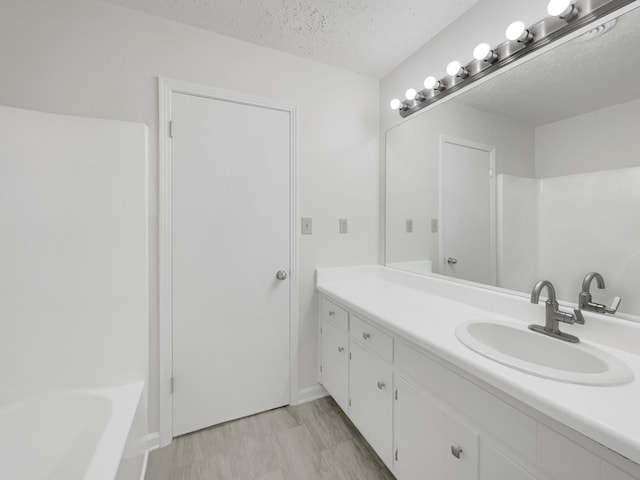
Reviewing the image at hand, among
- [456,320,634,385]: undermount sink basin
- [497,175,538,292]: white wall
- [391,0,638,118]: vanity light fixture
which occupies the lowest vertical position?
[456,320,634,385]: undermount sink basin

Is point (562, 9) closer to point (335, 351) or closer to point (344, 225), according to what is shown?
point (344, 225)

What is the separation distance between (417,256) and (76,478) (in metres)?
1.87

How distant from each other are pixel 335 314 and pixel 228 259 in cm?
74

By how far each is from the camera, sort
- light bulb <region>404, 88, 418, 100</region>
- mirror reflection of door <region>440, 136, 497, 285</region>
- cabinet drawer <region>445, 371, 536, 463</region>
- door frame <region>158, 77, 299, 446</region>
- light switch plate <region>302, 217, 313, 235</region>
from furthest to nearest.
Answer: light switch plate <region>302, 217, 313, 235</region>
light bulb <region>404, 88, 418, 100</region>
door frame <region>158, 77, 299, 446</region>
mirror reflection of door <region>440, 136, 497, 285</region>
cabinet drawer <region>445, 371, 536, 463</region>

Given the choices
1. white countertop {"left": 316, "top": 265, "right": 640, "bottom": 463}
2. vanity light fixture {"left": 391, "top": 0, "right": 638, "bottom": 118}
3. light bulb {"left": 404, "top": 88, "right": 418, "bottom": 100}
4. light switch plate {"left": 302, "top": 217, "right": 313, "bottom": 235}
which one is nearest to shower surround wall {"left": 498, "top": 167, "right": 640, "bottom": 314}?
white countertop {"left": 316, "top": 265, "right": 640, "bottom": 463}

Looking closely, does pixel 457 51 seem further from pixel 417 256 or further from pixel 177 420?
pixel 177 420

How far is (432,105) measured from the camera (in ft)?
5.56

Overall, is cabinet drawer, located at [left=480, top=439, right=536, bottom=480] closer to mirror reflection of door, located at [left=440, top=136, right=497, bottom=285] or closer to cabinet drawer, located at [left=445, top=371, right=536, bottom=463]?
cabinet drawer, located at [left=445, top=371, right=536, bottom=463]

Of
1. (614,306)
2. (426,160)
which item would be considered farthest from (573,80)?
(614,306)

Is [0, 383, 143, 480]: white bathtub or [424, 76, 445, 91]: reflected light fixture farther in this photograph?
[424, 76, 445, 91]: reflected light fixture

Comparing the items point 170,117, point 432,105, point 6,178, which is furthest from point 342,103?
point 6,178

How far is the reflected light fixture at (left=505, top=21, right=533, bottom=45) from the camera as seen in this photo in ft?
3.78

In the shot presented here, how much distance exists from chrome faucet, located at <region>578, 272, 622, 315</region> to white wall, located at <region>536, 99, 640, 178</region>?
0.40 m

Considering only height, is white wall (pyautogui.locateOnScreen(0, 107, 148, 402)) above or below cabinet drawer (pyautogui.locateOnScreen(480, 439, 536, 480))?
above
